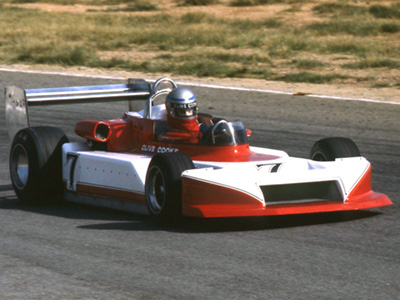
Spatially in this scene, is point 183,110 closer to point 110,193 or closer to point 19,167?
point 110,193

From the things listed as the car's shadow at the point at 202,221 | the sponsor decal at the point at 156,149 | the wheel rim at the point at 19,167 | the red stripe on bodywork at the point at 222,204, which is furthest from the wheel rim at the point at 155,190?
the wheel rim at the point at 19,167

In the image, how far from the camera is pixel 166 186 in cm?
714

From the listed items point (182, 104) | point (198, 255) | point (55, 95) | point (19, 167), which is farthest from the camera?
point (55, 95)

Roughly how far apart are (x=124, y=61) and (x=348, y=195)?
14.6m

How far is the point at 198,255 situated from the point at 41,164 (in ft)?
8.39

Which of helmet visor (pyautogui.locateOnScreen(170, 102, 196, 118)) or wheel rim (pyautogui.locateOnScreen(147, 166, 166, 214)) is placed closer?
wheel rim (pyautogui.locateOnScreen(147, 166, 166, 214))

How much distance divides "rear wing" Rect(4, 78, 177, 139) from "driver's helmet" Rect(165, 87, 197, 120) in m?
0.52

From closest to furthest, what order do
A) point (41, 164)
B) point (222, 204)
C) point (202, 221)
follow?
point (222, 204), point (202, 221), point (41, 164)

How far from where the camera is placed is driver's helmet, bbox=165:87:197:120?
26.7 feet

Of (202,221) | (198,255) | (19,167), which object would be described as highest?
(19,167)

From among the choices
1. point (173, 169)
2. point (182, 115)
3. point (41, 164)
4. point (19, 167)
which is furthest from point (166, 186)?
point (19, 167)

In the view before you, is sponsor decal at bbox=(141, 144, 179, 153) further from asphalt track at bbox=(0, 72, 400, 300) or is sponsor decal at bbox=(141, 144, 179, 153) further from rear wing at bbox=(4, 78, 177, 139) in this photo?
asphalt track at bbox=(0, 72, 400, 300)

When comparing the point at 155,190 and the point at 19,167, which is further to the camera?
the point at 19,167

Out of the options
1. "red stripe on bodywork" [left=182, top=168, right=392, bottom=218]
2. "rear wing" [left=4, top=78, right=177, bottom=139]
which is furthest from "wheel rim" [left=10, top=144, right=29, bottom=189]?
"red stripe on bodywork" [left=182, top=168, right=392, bottom=218]
